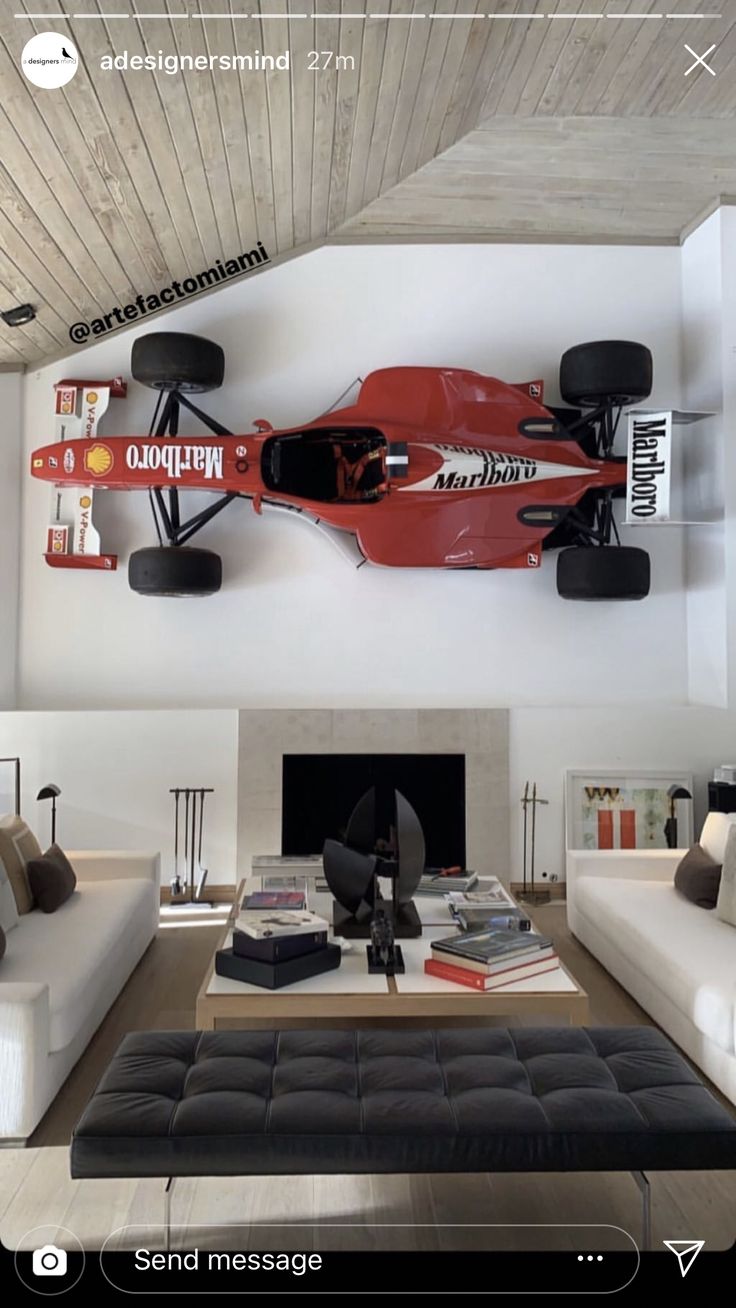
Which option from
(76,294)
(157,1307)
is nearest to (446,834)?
(76,294)

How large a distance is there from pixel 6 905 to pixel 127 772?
188 cm

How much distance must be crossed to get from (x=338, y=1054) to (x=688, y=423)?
4068 mm

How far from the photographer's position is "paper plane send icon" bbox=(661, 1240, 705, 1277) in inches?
73.7

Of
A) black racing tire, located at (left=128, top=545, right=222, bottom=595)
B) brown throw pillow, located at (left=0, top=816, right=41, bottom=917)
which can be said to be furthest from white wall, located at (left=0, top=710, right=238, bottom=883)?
brown throw pillow, located at (left=0, top=816, right=41, bottom=917)

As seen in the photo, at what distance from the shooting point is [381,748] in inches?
203

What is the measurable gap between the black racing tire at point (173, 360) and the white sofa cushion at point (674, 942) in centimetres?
308

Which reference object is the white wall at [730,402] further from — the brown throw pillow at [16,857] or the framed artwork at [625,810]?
the brown throw pillow at [16,857]

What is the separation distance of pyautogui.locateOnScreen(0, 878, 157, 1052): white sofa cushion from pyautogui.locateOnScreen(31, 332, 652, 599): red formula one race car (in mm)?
1674

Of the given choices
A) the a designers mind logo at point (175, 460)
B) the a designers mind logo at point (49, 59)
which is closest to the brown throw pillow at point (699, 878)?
the a designers mind logo at point (175, 460)

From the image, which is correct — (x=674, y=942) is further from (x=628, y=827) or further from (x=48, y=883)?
(x=48, y=883)

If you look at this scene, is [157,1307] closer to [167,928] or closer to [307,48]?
[167,928]

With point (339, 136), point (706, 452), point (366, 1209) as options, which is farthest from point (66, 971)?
point (706, 452)

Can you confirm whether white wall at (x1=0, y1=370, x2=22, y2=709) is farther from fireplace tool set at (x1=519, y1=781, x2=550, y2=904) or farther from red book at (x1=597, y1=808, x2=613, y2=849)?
red book at (x1=597, y1=808, x2=613, y2=849)

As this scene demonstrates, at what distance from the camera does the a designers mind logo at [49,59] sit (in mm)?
3076
